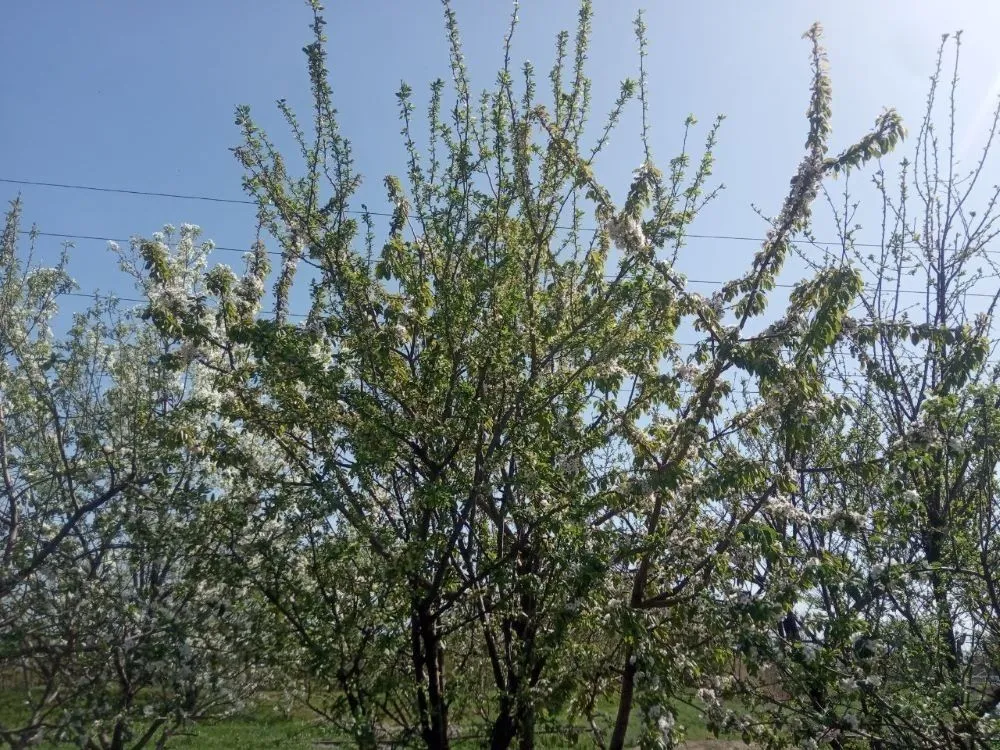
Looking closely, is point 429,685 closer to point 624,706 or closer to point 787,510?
point 624,706

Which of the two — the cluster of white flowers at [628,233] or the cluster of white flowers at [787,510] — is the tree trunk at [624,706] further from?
the cluster of white flowers at [628,233]

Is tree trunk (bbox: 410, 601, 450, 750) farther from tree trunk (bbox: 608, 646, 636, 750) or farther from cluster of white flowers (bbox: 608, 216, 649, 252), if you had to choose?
cluster of white flowers (bbox: 608, 216, 649, 252)

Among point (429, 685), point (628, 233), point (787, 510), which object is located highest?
point (628, 233)

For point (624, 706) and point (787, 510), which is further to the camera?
point (624, 706)

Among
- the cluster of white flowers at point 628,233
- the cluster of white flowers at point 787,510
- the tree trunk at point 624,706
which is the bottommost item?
the tree trunk at point 624,706

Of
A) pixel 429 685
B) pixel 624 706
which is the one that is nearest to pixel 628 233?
pixel 624 706

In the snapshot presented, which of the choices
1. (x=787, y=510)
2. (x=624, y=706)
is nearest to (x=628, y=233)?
(x=787, y=510)

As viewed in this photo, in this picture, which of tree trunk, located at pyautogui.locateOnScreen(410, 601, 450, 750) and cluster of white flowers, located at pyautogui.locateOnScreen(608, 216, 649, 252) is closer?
cluster of white flowers, located at pyautogui.locateOnScreen(608, 216, 649, 252)

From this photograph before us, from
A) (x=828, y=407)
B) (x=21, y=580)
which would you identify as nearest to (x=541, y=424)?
(x=828, y=407)

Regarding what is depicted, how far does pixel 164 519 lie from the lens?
5285 mm

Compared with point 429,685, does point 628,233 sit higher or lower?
higher

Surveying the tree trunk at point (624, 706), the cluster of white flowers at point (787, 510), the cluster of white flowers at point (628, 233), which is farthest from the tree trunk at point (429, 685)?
the cluster of white flowers at point (628, 233)

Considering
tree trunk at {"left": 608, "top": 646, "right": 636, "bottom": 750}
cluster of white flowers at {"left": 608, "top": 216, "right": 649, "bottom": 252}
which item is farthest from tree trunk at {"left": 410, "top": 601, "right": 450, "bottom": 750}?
cluster of white flowers at {"left": 608, "top": 216, "right": 649, "bottom": 252}

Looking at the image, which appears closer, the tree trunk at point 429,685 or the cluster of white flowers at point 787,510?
the cluster of white flowers at point 787,510
